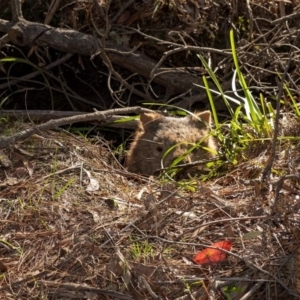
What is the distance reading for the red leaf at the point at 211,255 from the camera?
474 cm

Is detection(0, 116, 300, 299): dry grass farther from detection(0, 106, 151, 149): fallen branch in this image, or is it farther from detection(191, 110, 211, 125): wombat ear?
detection(191, 110, 211, 125): wombat ear

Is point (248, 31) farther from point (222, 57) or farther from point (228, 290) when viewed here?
point (228, 290)

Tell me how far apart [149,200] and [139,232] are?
328mm

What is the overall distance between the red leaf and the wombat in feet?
6.51

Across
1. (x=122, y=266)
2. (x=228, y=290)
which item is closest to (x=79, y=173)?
(x=122, y=266)

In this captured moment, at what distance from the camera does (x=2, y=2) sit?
7938 millimetres

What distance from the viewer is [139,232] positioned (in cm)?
501

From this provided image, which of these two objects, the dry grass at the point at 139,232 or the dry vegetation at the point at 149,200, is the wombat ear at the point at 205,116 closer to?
the dry vegetation at the point at 149,200

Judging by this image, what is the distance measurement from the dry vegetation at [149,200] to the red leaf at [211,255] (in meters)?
0.04

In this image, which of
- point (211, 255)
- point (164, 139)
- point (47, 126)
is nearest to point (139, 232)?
point (211, 255)

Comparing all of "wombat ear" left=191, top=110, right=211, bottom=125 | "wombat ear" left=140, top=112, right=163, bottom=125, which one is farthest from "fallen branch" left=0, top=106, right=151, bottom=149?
"wombat ear" left=191, top=110, right=211, bottom=125

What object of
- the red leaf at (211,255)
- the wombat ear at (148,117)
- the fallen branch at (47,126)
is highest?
the red leaf at (211,255)

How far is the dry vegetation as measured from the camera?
4.62m

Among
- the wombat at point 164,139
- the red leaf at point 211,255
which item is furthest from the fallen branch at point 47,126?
the red leaf at point 211,255
